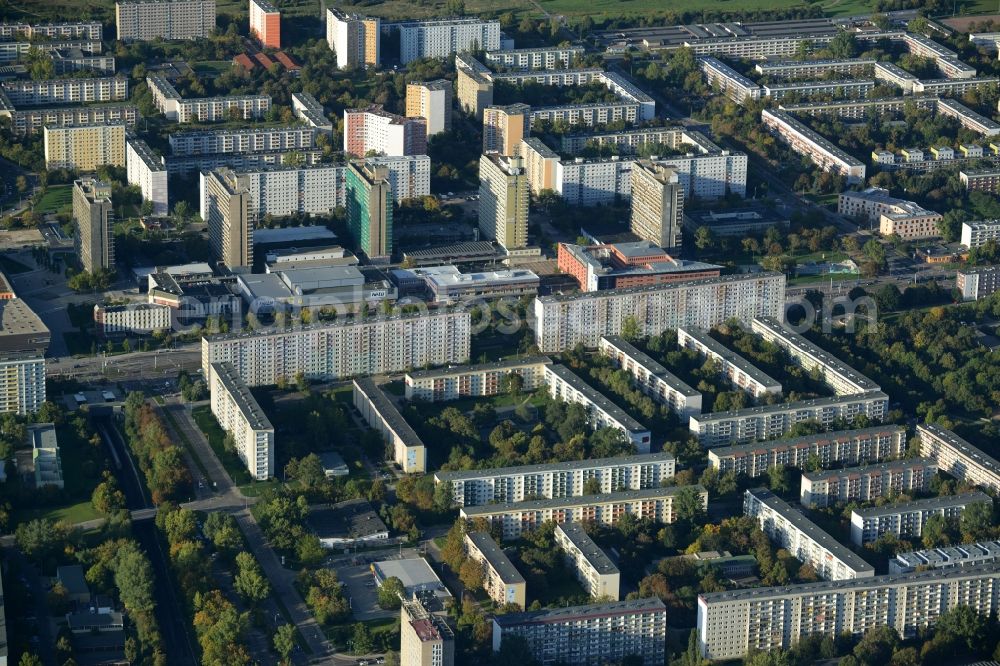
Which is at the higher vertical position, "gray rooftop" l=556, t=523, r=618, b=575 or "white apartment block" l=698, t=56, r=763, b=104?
"white apartment block" l=698, t=56, r=763, b=104

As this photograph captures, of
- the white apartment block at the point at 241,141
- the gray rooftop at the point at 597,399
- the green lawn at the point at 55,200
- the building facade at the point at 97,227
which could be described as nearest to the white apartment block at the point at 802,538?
the gray rooftop at the point at 597,399

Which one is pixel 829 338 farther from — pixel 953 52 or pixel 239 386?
pixel 953 52

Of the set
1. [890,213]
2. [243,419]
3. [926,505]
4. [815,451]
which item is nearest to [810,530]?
[926,505]

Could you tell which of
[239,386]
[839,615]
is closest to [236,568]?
[239,386]

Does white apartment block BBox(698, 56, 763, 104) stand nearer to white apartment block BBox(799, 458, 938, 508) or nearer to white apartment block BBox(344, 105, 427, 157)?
white apartment block BBox(344, 105, 427, 157)

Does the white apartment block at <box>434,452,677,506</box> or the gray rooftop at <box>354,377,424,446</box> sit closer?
the white apartment block at <box>434,452,677,506</box>

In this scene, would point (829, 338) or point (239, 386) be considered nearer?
point (239, 386)

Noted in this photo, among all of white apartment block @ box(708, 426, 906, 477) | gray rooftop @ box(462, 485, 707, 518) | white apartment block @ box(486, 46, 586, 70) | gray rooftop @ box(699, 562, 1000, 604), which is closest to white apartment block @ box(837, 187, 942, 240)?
white apartment block @ box(486, 46, 586, 70)
